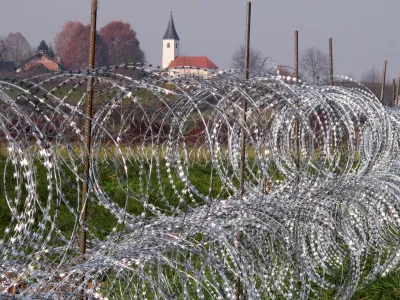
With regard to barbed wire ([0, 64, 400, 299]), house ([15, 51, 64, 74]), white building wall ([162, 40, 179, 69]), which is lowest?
barbed wire ([0, 64, 400, 299])

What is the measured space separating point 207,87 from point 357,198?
3351mm

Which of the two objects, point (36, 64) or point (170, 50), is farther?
point (170, 50)

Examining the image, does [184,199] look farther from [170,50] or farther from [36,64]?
[170,50]

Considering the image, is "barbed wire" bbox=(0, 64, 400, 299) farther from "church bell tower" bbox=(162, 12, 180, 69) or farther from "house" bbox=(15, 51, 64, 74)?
"church bell tower" bbox=(162, 12, 180, 69)

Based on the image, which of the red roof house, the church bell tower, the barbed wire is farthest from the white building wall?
the red roof house

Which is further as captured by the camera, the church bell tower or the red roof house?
the church bell tower

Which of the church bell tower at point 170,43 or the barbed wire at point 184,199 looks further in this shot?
the church bell tower at point 170,43

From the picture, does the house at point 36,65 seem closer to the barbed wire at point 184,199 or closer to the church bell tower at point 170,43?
the barbed wire at point 184,199

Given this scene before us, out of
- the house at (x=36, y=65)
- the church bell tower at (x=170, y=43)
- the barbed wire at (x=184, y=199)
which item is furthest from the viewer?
the church bell tower at (x=170, y=43)

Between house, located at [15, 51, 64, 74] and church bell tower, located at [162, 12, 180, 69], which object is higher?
church bell tower, located at [162, 12, 180, 69]

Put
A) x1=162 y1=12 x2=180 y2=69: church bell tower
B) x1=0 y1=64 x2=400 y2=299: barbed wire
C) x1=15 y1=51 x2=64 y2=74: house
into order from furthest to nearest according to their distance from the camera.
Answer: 1. x1=162 y1=12 x2=180 y2=69: church bell tower
2. x1=15 y1=51 x2=64 y2=74: house
3. x1=0 y1=64 x2=400 y2=299: barbed wire

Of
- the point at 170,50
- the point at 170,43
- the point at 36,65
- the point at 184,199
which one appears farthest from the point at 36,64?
the point at 170,43

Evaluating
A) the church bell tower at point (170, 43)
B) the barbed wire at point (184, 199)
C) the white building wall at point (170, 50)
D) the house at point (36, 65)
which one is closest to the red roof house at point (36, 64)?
the house at point (36, 65)

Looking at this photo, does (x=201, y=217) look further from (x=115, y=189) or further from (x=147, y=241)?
(x=115, y=189)
